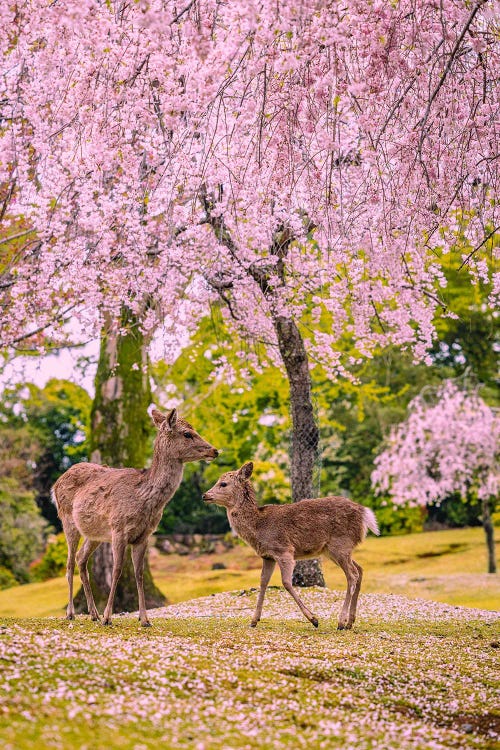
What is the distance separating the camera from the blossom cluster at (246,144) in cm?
705

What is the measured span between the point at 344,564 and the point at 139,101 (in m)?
5.87

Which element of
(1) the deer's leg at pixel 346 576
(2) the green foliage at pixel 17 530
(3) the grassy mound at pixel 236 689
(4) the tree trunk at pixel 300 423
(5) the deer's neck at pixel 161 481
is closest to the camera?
(3) the grassy mound at pixel 236 689

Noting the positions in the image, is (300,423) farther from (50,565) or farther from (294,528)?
(50,565)

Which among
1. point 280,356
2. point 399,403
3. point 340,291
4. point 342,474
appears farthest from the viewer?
point 399,403

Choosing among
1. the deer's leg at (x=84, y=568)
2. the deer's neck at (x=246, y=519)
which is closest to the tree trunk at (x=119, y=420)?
the deer's leg at (x=84, y=568)

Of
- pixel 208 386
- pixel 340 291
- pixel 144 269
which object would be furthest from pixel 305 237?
pixel 208 386

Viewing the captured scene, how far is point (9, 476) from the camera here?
103 ft

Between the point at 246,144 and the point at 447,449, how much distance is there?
852 inches

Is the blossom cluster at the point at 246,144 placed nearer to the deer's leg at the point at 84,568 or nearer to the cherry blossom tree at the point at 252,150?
the cherry blossom tree at the point at 252,150

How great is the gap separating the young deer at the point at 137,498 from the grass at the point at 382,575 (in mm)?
11079

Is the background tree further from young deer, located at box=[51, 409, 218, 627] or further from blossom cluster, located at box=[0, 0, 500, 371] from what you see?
young deer, located at box=[51, 409, 218, 627]

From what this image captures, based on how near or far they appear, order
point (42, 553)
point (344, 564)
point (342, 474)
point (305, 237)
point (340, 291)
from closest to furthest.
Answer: point (344, 564) < point (305, 237) < point (340, 291) < point (42, 553) < point (342, 474)

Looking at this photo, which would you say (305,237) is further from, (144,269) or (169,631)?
(169,631)

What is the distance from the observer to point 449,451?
29312 mm
